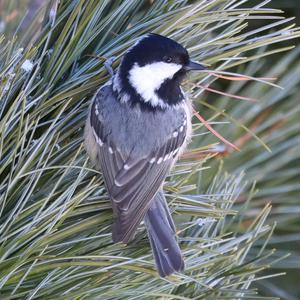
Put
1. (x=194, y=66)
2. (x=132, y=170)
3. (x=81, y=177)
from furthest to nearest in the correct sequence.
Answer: (x=132, y=170), (x=194, y=66), (x=81, y=177)

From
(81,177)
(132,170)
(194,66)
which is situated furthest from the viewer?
(132,170)

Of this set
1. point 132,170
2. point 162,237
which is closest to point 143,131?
point 132,170

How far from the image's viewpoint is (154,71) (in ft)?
4.41

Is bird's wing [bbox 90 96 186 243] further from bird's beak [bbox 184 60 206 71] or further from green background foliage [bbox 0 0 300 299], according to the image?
bird's beak [bbox 184 60 206 71]

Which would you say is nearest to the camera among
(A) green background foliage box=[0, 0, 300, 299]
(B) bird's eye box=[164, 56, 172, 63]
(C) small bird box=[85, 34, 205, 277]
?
(A) green background foliage box=[0, 0, 300, 299]

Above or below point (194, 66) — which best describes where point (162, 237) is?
below

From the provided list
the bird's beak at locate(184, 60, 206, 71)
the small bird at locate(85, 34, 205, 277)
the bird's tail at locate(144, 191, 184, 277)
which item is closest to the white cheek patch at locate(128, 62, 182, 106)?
the small bird at locate(85, 34, 205, 277)

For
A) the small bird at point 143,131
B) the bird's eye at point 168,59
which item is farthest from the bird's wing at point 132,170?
the bird's eye at point 168,59

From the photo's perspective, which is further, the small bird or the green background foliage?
the small bird

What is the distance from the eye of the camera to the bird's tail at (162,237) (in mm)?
946

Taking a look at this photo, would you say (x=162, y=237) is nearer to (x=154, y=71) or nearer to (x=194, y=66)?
(x=194, y=66)

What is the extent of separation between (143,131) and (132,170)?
83 mm

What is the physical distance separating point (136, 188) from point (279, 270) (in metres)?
0.59

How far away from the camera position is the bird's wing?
3.71 ft
